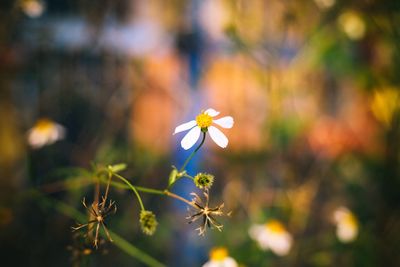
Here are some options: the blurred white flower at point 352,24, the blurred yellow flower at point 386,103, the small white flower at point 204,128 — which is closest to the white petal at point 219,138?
the small white flower at point 204,128

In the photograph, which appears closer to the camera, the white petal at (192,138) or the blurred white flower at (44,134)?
the white petal at (192,138)

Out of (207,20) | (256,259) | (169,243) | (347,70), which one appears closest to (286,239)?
(256,259)

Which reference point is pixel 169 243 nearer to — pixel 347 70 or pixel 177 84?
pixel 177 84

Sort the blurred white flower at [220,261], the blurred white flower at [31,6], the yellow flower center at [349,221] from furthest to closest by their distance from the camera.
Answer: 1. the yellow flower center at [349,221]
2. the blurred white flower at [31,6]
3. the blurred white flower at [220,261]

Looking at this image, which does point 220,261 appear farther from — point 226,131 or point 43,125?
point 226,131

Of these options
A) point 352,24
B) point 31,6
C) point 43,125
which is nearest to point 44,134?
point 43,125

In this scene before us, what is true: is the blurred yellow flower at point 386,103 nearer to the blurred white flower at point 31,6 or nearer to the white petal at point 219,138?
the white petal at point 219,138

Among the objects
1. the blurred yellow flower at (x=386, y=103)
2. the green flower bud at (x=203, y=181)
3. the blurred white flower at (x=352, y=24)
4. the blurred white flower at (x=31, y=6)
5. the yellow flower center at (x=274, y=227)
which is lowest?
the green flower bud at (x=203, y=181)
